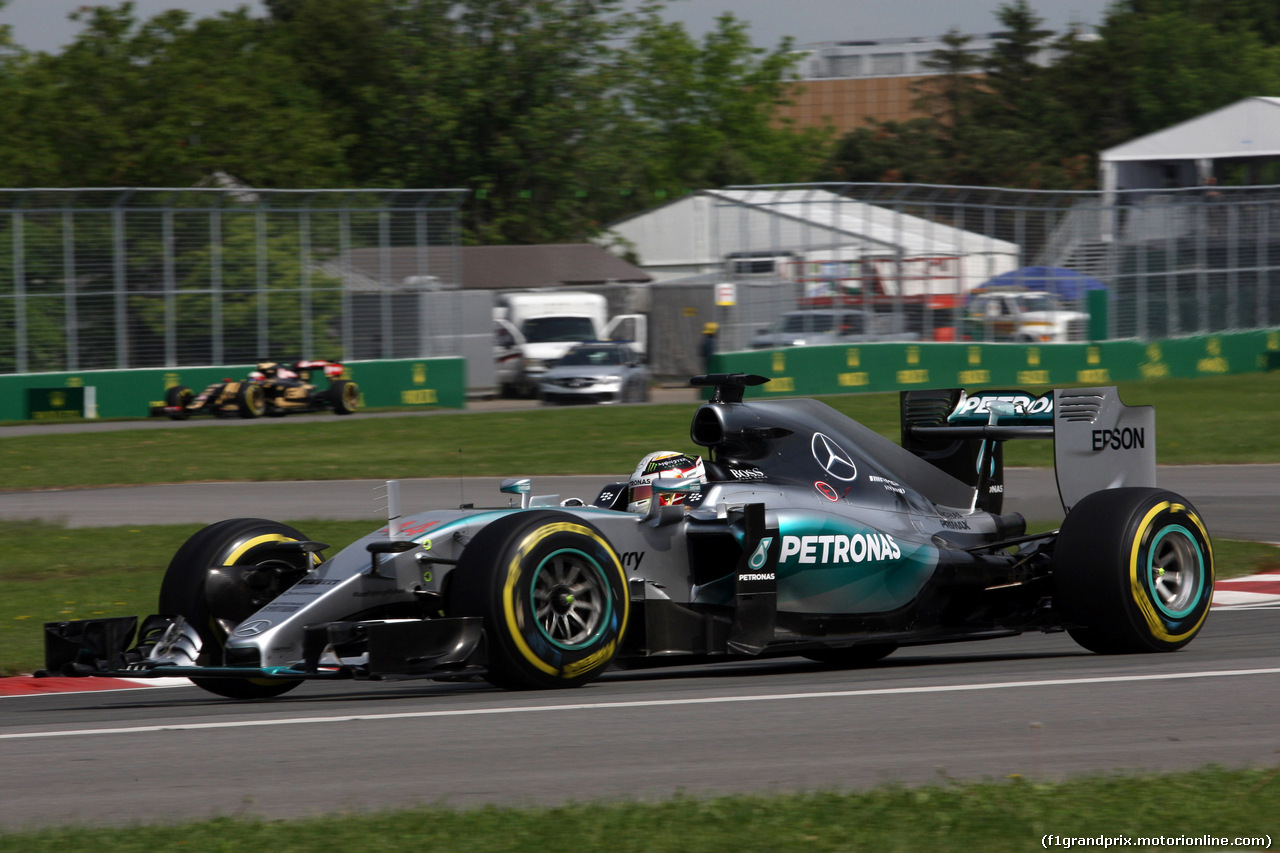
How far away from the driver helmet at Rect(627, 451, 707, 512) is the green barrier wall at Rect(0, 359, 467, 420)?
2169 cm

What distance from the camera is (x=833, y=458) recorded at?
833 cm

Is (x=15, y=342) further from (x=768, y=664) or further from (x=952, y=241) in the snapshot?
(x=768, y=664)

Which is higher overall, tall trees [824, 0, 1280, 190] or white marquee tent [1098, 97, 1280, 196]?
tall trees [824, 0, 1280, 190]

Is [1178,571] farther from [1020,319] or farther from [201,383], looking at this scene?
[1020,319]

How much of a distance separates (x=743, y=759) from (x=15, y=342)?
24587mm

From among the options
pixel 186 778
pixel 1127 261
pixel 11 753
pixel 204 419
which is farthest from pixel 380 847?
pixel 1127 261

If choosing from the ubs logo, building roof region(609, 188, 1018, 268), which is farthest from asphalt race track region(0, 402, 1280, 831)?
building roof region(609, 188, 1018, 268)

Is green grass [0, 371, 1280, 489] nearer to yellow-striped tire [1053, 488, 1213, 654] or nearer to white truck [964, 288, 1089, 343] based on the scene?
white truck [964, 288, 1089, 343]

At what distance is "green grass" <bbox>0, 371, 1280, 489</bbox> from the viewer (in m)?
20.2

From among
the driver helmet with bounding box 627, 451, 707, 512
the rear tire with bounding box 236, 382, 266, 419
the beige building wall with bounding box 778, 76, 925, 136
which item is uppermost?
the beige building wall with bounding box 778, 76, 925, 136

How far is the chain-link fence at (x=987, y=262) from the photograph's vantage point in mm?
29609

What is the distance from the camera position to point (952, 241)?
3052cm

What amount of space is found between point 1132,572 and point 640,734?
3.07 m

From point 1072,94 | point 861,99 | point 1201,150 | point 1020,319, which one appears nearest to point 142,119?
point 1020,319
